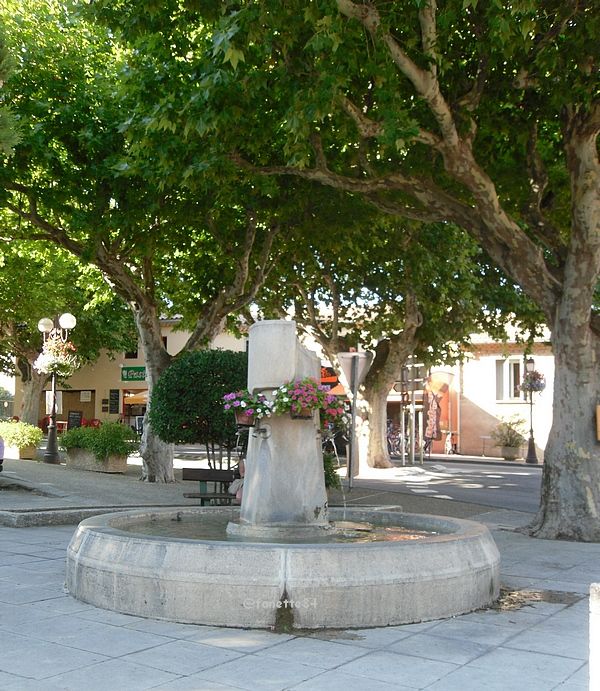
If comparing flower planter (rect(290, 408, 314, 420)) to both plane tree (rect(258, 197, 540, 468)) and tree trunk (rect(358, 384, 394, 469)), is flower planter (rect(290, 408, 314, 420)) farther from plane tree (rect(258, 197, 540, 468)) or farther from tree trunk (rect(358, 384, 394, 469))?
tree trunk (rect(358, 384, 394, 469))

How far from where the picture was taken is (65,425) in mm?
49219

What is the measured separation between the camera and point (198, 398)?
1655 cm

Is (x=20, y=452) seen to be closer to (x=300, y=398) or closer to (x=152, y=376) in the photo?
(x=152, y=376)

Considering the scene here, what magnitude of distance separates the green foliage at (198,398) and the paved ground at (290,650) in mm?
7813

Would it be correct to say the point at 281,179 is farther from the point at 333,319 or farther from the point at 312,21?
the point at 333,319

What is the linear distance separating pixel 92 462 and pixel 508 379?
24254 millimetres

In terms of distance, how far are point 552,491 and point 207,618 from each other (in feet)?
23.4

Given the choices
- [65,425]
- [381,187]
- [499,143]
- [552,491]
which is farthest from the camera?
[65,425]

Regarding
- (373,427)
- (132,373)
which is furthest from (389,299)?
(132,373)

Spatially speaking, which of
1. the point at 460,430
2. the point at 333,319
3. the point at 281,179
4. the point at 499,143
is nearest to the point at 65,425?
the point at 460,430

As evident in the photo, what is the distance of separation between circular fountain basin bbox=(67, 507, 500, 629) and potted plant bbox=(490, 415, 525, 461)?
3152 cm

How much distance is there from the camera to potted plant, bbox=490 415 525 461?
37.3 meters

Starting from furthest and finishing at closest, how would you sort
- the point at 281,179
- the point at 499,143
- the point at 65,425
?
the point at 65,425 → the point at 281,179 → the point at 499,143

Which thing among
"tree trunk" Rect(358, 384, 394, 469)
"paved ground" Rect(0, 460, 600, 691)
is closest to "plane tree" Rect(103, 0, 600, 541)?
"paved ground" Rect(0, 460, 600, 691)
